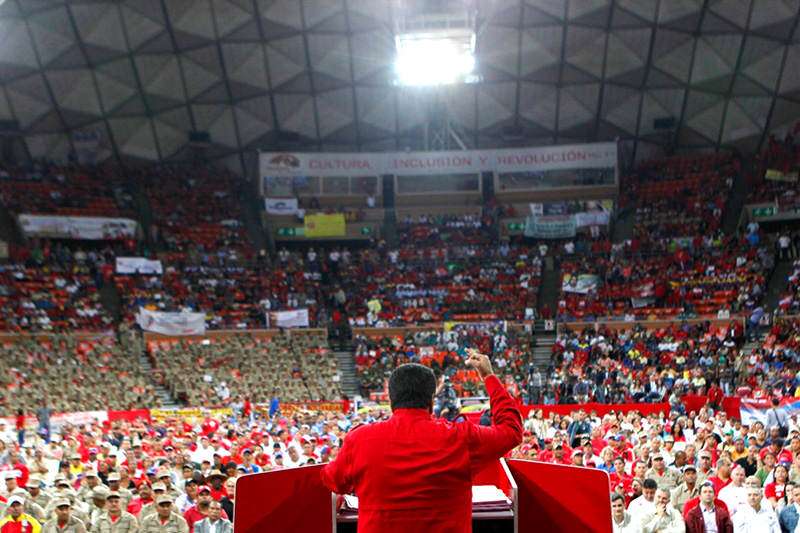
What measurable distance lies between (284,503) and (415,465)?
0.78 metres

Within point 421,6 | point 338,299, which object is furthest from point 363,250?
point 421,6

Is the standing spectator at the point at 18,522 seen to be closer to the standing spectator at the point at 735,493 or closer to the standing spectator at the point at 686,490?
the standing spectator at the point at 686,490

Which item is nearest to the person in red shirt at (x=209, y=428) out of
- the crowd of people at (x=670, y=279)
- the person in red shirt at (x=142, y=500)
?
the person in red shirt at (x=142, y=500)

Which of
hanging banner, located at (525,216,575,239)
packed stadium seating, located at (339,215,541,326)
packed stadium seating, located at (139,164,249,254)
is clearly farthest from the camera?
packed stadium seating, located at (139,164,249,254)

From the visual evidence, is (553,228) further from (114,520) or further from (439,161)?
(114,520)

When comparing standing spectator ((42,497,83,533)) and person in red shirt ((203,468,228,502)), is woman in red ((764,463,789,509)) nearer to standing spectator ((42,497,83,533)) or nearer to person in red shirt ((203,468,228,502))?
person in red shirt ((203,468,228,502))

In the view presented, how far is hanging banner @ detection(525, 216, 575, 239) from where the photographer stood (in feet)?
134

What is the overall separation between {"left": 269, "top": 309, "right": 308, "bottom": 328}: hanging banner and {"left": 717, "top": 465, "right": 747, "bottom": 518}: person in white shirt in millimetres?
27469

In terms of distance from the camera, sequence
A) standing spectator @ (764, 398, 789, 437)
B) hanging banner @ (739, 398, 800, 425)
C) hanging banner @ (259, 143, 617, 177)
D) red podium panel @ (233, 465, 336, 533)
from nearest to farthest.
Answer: red podium panel @ (233, 465, 336, 533), standing spectator @ (764, 398, 789, 437), hanging banner @ (739, 398, 800, 425), hanging banner @ (259, 143, 617, 177)

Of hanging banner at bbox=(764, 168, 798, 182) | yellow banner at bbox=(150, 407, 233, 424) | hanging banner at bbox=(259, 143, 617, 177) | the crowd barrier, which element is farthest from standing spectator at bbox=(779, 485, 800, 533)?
hanging banner at bbox=(259, 143, 617, 177)

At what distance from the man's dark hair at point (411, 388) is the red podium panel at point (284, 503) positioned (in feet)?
1.93

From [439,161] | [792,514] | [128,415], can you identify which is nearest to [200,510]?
[792,514]

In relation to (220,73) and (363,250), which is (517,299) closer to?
(363,250)

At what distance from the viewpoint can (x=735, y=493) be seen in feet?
29.6
